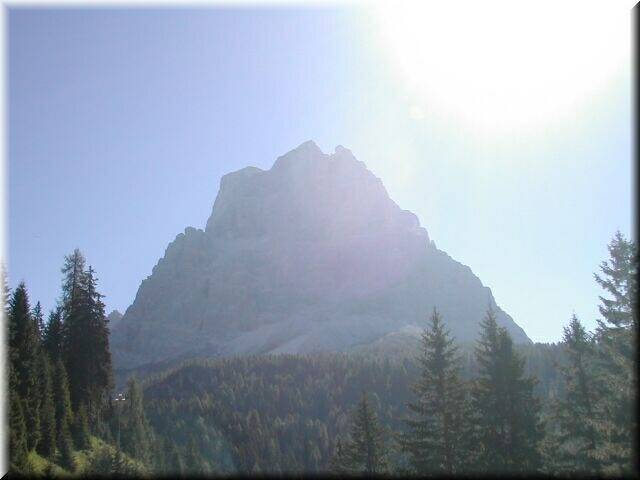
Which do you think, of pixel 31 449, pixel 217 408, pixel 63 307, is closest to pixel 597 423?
pixel 31 449

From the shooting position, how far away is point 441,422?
30.2 meters

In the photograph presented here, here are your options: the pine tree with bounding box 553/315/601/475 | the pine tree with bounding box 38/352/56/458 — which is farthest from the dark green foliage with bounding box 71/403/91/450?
the pine tree with bounding box 553/315/601/475

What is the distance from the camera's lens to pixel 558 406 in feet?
98.8

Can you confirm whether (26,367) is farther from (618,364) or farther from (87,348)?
(618,364)

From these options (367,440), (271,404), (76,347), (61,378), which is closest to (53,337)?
(76,347)

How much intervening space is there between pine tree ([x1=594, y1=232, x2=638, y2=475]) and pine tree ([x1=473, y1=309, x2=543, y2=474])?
279 cm

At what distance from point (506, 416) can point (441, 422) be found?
340cm

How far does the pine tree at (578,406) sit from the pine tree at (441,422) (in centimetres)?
432

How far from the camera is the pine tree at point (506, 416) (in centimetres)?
2723

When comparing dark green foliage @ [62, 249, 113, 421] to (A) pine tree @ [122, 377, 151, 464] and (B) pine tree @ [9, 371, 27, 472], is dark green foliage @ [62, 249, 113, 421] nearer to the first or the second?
(A) pine tree @ [122, 377, 151, 464]

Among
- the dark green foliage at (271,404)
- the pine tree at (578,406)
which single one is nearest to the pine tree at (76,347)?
the pine tree at (578,406)

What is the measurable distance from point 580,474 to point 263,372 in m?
159

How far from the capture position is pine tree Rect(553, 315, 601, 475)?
28484 millimetres

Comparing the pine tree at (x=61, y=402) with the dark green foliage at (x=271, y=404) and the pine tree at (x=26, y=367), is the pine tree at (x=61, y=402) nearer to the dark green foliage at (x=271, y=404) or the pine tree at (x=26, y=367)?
the pine tree at (x=26, y=367)
